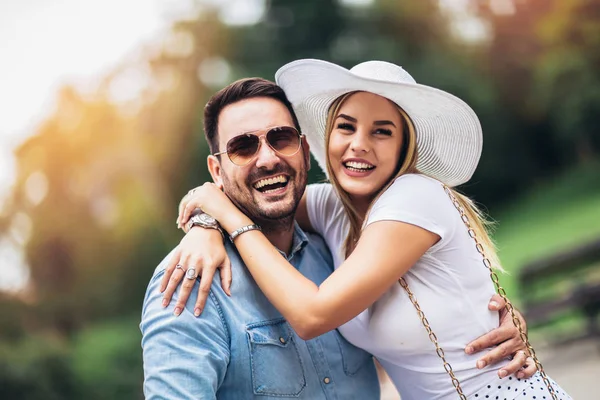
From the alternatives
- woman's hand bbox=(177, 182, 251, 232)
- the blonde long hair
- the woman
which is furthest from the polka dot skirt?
woman's hand bbox=(177, 182, 251, 232)

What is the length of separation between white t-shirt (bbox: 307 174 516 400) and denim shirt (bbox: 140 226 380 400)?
0.53 feet

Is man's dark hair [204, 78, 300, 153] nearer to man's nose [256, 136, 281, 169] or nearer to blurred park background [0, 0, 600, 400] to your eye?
man's nose [256, 136, 281, 169]

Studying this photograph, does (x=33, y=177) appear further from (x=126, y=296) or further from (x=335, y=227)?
(x=335, y=227)

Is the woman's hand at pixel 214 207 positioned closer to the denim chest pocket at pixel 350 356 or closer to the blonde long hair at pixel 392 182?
the blonde long hair at pixel 392 182

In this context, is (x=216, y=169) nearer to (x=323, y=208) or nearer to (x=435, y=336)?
(x=323, y=208)


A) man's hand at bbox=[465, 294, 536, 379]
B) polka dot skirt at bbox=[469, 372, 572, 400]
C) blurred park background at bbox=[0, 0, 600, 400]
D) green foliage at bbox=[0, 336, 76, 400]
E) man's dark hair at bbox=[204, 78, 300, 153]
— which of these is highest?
blurred park background at bbox=[0, 0, 600, 400]

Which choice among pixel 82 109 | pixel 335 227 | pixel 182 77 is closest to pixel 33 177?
pixel 82 109

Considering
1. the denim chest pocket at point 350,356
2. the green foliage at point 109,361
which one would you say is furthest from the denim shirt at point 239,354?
the green foliage at point 109,361

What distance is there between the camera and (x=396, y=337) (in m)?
1.94

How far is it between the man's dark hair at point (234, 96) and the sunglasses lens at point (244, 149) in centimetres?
14

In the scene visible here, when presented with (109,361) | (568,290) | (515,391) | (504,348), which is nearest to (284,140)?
(504,348)

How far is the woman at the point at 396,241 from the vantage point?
1.87 m

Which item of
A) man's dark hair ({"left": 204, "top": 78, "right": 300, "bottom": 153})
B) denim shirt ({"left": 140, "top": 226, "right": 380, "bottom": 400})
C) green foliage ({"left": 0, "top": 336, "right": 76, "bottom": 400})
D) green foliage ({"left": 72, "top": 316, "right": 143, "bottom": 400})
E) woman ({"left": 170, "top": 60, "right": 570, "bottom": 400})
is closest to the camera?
denim shirt ({"left": 140, "top": 226, "right": 380, "bottom": 400})

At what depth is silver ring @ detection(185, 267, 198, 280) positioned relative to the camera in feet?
6.04
